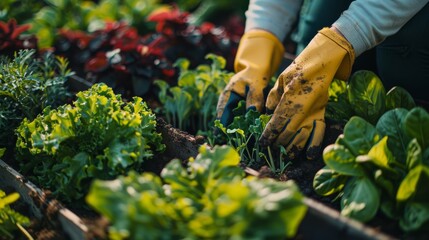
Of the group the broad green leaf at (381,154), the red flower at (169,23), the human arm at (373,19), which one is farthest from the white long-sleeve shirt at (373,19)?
the red flower at (169,23)

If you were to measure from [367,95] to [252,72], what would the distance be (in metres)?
0.55

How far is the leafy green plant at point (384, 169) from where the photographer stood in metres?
1.54

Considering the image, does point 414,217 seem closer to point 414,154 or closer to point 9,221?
point 414,154

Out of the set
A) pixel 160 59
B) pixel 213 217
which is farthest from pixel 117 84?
pixel 213 217

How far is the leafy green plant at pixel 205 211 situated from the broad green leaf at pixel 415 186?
39cm

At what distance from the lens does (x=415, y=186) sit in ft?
5.01

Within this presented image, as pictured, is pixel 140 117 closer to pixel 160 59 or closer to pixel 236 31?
pixel 160 59

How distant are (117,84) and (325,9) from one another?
1.17 meters

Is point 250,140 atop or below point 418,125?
below

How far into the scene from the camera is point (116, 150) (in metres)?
1.81

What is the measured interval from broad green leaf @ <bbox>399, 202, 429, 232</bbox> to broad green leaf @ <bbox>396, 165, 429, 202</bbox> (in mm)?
28

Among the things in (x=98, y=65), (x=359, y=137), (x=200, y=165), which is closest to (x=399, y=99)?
(x=359, y=137)

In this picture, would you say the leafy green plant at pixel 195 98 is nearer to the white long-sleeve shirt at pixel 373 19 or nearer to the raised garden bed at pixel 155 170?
the raised garden bed at pixel 155 170

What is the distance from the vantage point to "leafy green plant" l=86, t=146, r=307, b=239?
50.4 inches
